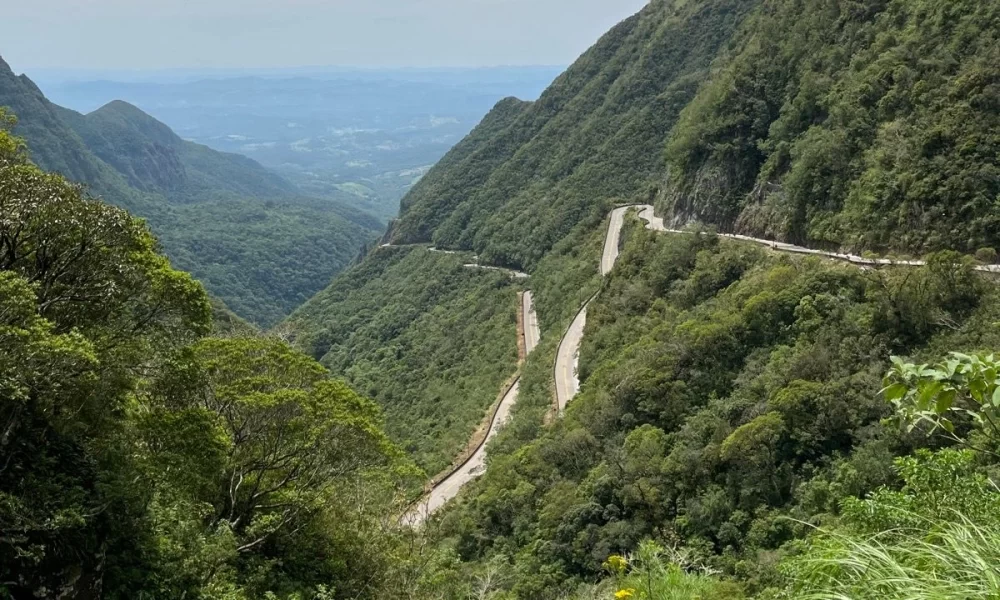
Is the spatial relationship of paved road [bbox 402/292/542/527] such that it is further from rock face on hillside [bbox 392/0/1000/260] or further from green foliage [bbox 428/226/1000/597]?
rock face on hillside [bbox 392/0/1000/260]

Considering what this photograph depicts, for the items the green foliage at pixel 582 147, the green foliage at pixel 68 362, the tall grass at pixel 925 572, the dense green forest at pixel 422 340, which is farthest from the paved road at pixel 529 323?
the tall grass at pixel 925 572

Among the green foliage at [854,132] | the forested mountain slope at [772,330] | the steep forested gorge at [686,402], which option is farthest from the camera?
the green foliage at [854,132]

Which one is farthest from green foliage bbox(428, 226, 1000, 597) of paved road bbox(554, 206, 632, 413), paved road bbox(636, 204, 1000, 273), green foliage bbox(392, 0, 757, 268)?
green foliage bbox(392, 0, 757, 268)

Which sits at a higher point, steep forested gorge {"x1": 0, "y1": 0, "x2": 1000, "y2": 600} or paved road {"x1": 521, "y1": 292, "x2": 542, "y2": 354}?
steep forested gorge {"x1": 0, "y1": 0, "x2": 1000, "y2": 600}

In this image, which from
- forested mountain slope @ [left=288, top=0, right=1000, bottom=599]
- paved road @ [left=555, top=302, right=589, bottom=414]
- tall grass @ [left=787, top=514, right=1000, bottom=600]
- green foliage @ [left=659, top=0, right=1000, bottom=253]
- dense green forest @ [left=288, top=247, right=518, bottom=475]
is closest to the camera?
tall grass @ [left=787, top=514, right=1000, bottom=600]

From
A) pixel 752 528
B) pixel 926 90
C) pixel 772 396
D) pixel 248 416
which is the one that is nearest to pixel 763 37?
pixel 926 90

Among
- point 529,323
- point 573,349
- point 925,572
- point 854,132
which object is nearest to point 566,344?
point 573,349

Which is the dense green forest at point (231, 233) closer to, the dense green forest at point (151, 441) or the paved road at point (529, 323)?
the paved road at point (529, 323)

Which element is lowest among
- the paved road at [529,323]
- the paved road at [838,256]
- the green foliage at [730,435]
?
the paved road at [529,323]

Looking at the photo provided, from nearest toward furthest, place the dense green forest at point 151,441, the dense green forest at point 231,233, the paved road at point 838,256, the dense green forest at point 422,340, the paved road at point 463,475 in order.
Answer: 1. the dense green forest at point 151,441
2. the paved road at point 838,256
3. the paved road at point 463,475
4. the dense green forest at point 422,340
5. the dense green forest at point 231,233

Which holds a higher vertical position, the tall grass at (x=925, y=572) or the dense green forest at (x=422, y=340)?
the tall grass at (x=925, y=572)
